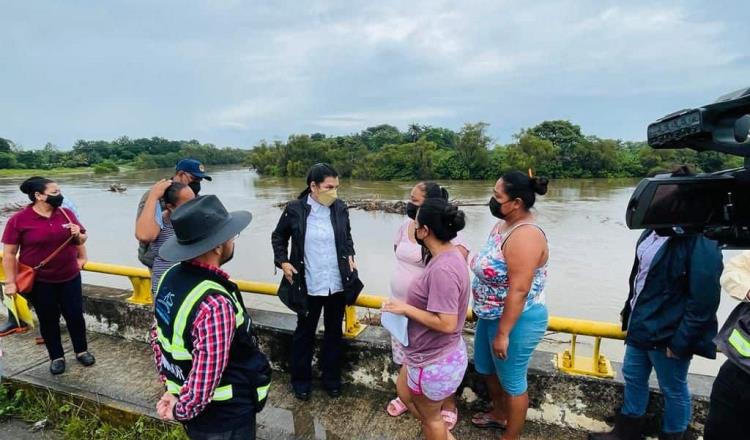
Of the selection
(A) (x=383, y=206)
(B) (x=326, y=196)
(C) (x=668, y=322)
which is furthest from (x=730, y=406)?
(A) (x=383, y=206)

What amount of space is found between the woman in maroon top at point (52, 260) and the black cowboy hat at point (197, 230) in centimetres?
178

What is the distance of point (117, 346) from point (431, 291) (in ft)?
8.57

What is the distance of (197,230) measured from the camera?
1307mm

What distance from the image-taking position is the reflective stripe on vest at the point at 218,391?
1.34 m

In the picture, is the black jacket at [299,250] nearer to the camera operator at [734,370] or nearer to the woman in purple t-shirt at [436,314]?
the woman in purple t-shirt at [436,314]

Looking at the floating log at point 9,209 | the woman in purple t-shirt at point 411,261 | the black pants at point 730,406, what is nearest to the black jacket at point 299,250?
the woman in purple t-shirt at point 411,261

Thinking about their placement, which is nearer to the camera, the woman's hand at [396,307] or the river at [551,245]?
the woman's hand at [396,307]

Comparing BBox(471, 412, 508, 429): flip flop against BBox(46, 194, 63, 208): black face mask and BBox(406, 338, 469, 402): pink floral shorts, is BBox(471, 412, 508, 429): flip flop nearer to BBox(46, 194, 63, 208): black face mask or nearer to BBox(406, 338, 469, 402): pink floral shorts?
BBox(406, 338, 469, 402): pink floral shorts

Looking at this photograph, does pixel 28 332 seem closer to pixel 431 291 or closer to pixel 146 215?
pixel 146 215

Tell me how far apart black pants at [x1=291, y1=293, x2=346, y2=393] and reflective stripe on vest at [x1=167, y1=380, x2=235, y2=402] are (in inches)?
38.2

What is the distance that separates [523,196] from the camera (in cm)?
177

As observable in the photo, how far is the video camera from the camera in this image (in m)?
0.98

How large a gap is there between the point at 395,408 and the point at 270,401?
0.71 meters

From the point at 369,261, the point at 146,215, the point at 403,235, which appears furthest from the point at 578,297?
the point at 146,215
